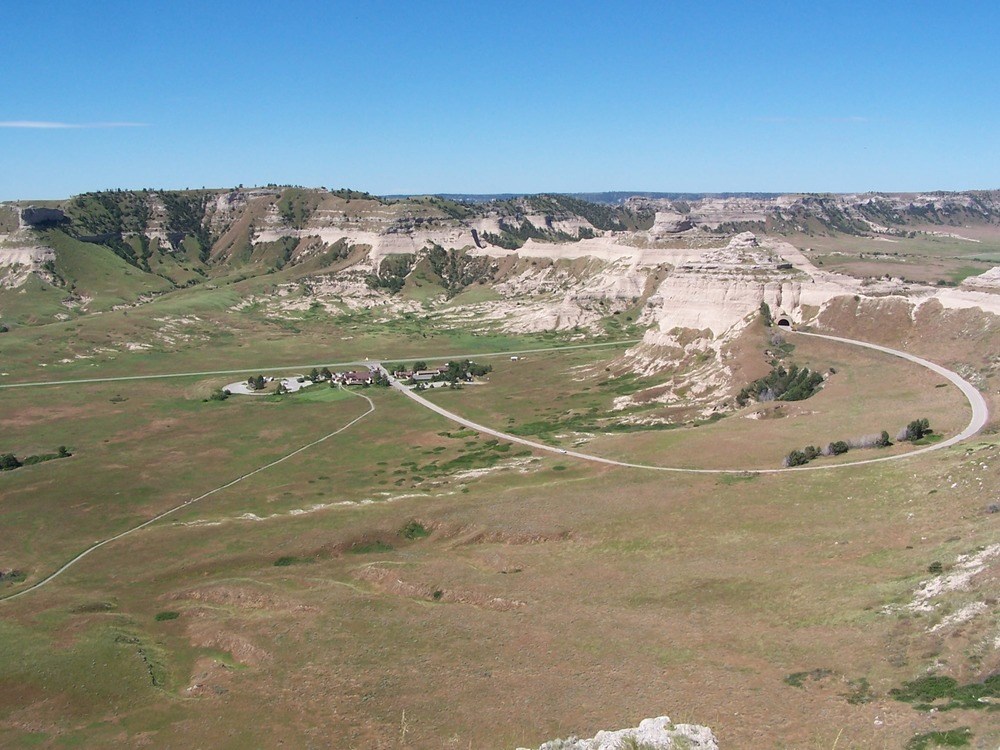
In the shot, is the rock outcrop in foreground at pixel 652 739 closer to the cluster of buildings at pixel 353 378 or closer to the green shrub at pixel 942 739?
the green shrub at pixel 942 739

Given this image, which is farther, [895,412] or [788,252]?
[788,252]

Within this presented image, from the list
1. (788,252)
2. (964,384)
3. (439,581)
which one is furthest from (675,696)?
→ (788,252)

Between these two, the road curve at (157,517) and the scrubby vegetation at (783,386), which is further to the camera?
the scrubby vegetation at (783,386)

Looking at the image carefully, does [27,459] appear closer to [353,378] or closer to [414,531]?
[353,378]

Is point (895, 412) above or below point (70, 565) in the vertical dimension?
above

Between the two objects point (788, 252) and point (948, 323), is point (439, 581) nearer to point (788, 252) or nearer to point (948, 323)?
point (948, 323)

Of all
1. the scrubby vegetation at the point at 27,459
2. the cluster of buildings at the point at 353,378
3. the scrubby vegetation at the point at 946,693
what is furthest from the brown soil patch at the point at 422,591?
the cluster of buildings at the point at 353,378

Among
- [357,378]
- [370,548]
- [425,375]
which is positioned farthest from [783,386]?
[357,378]

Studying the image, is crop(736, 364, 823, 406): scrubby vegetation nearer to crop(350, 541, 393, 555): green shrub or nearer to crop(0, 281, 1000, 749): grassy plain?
crop(0, 281, 1000, 749): grassy plain
